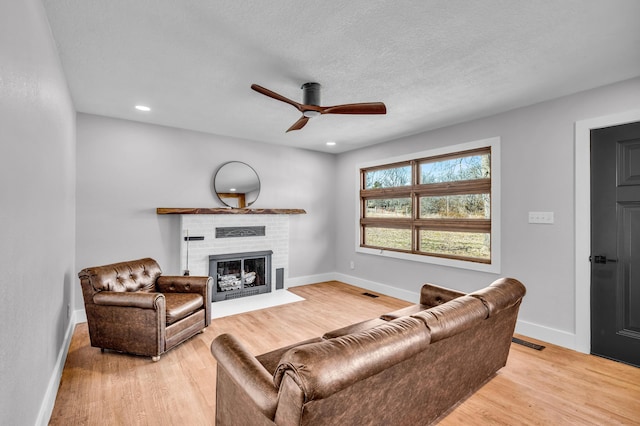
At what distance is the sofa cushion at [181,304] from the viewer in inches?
114

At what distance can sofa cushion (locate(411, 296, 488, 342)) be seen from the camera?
1.59 meters

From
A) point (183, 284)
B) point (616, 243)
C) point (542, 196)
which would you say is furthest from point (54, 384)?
point (616, 243)

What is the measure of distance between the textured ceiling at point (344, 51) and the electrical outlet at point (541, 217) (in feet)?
4.01

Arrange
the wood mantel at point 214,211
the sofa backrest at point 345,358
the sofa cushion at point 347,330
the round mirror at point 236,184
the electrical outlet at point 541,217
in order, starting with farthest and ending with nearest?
the round mirror at point 236,184, the wood mantel at point 214,211, the electrical outlet at point 541,217, the sofa cushion at point 347,330, the sofa backrest at point 345,358

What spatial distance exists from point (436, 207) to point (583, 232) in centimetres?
175

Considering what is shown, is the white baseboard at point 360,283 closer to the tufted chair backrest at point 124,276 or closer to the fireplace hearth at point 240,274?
the fireplace hearth at point 240,274

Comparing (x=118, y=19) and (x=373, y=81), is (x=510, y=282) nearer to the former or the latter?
(x=373, y=81)

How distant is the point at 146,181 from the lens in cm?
416

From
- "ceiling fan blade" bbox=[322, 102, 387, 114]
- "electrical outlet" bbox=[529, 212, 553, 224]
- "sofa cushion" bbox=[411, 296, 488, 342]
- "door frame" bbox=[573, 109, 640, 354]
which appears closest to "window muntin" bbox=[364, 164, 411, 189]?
"electrical outlet" bbox=[529, 212, 553, 224]

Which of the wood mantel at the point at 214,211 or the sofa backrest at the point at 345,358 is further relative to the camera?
the wood mantel at the point at 214,211

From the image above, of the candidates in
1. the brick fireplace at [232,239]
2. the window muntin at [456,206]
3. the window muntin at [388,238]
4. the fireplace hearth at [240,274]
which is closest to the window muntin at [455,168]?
the window muntin at [456,206]

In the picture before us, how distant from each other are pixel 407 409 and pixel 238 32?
8.25ft

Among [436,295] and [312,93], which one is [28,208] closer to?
[312,93]

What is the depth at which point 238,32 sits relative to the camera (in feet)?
6.73
